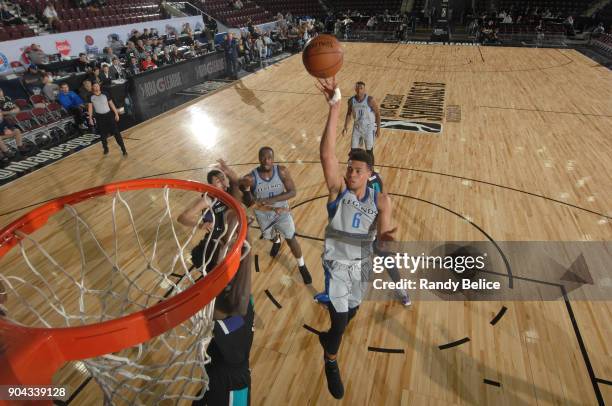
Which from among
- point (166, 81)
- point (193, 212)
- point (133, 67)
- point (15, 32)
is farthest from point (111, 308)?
point (15, 32)

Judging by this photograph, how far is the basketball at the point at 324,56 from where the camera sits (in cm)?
374

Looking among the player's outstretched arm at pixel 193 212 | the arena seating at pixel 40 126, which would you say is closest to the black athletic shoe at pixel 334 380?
the player's outstretched arm at pixel 193 212

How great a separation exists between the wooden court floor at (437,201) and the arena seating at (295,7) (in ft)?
51.7

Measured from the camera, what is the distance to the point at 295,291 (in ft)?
14.2

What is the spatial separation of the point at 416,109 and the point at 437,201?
205 inches

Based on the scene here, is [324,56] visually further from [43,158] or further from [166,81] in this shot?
[166,81]

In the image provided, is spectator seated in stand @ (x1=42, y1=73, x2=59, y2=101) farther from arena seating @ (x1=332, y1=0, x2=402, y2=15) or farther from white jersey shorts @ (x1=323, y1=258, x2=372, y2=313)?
arena seating @ (x1=332, y1=0, x2=402, y2=15)

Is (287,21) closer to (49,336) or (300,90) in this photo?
(300,90)

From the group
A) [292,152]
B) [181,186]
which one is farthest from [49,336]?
[292,152]

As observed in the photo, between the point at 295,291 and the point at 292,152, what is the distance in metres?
4.24

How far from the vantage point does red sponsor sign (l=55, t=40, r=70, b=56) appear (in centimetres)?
1222

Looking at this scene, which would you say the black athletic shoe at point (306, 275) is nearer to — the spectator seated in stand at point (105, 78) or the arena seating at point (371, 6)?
the spectator seated in stand at point (105, 78)

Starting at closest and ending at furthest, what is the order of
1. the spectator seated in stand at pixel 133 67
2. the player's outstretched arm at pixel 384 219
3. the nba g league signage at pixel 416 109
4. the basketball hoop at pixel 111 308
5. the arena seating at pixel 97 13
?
the basketball hoop at pixel 111 308 < the player's outstretched arm at pixel 384 219 < the nba g league signage at pixel 416 109 < the spectator seated in stand at pixel 133 67 < the arena seating at pixel 97 13

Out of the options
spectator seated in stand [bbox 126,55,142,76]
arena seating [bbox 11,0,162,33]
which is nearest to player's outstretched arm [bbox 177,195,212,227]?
spectator seated in stand [bbox 126,55,142,76]
